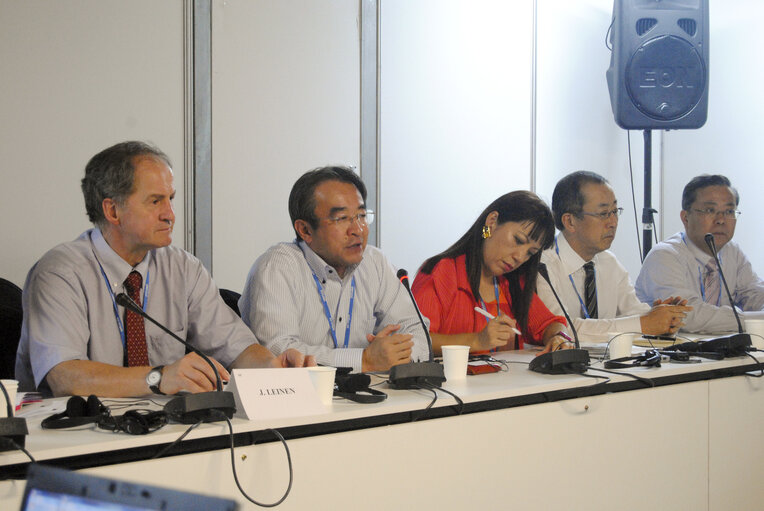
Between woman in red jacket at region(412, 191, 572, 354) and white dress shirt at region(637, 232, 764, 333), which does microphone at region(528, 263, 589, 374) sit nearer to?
woman in red jacket at region(412, 191, 572, 354)

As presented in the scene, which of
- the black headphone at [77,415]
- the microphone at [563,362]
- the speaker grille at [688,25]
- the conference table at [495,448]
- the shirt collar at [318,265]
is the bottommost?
the conference table at [495,448]

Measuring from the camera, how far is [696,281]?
365cm

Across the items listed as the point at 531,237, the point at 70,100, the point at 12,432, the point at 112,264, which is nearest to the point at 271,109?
the point at 70,100

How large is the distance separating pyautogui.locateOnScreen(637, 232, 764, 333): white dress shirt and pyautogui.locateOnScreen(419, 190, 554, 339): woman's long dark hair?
0.93 meters

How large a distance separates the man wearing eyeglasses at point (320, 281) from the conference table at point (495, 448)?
1.53 ft

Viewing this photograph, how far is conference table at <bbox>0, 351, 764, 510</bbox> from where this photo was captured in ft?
4.39

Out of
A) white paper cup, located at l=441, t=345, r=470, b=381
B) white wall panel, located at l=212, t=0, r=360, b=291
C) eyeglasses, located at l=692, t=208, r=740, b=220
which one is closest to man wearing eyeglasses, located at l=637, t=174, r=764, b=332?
eyeglasses, located at l=692, t=208, r=740, b=220

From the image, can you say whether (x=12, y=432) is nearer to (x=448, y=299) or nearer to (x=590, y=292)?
(x=448, y=299)

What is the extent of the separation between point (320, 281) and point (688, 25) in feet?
9.56

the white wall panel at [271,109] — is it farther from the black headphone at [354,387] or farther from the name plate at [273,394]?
the name plate at [273,394]

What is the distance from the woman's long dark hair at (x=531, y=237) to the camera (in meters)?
2.72

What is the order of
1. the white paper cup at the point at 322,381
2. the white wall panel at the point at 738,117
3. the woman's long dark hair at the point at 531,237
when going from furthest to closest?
the white wall panel at the point at 738,117 → the woman's long dark hair at the point at 531,237 → the white paper cup at the point at 322,381

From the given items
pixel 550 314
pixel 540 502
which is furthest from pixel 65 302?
pixel 550 314

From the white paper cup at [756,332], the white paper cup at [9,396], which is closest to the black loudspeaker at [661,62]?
the white paper cup at [756,332]
